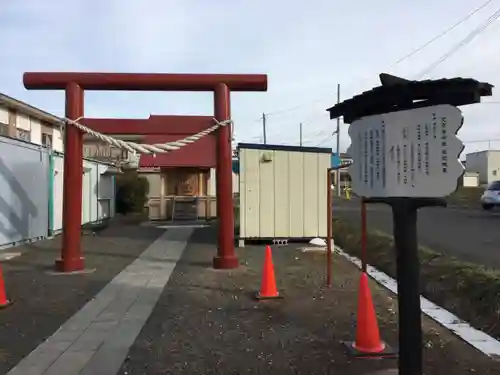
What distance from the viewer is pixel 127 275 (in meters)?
10.1

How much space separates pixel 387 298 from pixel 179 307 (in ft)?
9.45

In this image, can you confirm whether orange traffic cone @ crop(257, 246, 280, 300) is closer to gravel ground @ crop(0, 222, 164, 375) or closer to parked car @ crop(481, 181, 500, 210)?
gravel ground @ crop(0, 222, 164, 375)

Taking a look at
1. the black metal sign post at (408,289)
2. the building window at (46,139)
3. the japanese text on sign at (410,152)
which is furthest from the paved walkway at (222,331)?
the building window at (46,139)

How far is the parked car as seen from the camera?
1067 inches

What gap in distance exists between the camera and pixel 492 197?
27312mm

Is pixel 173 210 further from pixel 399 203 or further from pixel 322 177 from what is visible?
pixel 399 203

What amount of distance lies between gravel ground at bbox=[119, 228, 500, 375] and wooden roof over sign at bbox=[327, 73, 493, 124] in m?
Result: 2.28

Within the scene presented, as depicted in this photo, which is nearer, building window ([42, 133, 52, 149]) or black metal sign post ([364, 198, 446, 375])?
black metal sign post ([364, 198, 446, 375])

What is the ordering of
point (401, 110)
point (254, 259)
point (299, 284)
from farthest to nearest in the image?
point (254, 259), point (299, 284), point (401, 110)

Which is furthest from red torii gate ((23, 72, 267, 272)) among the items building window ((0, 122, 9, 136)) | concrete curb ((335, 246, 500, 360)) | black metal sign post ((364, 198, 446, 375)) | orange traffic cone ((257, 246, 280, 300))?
building window ((0, 122, 9, 136))

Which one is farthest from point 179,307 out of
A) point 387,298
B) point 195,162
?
point 195,162

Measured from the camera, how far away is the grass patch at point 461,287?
6.68 m

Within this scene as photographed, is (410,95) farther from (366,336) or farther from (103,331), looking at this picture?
(103,331)

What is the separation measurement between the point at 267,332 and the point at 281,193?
25.9ft
